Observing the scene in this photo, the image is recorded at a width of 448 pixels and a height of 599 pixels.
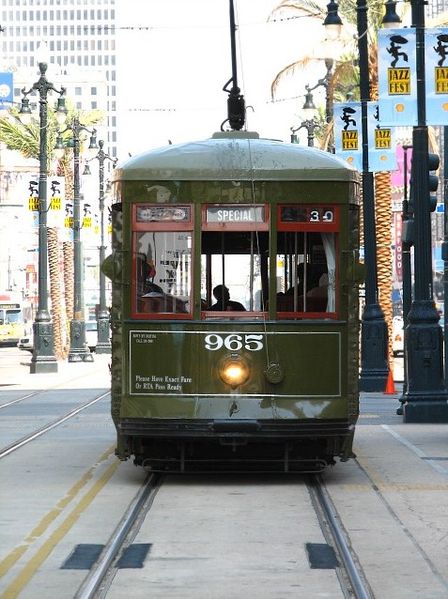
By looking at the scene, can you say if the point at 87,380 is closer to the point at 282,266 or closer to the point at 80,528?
the point at 282,266

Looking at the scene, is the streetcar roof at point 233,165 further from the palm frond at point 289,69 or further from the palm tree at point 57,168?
the palm tree at point 57,168

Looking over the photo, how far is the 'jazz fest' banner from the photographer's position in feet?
102

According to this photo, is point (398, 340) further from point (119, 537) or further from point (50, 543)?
point (50, 543)

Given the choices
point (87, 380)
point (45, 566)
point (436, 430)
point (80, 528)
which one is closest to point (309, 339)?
point (80, 528)

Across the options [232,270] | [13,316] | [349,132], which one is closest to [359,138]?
[349,132]

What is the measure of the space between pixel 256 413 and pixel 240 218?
6.10ft

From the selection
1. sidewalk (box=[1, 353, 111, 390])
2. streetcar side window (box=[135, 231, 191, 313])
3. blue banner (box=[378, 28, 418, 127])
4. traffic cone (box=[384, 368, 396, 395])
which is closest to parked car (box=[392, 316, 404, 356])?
sidewalk (box=[1, 353, 111, 390])

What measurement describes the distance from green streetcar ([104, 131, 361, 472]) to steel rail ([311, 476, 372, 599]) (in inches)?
23.9

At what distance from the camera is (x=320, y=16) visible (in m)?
45.5

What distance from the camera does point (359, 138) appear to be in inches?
1228

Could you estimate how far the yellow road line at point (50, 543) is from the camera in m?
9.66

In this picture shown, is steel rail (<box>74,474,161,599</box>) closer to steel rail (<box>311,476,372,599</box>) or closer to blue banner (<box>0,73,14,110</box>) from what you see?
steel rail (<box>311,476,372,599</box>)

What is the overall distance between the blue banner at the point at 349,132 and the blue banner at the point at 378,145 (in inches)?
9.5

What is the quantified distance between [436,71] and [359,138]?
8788mm
